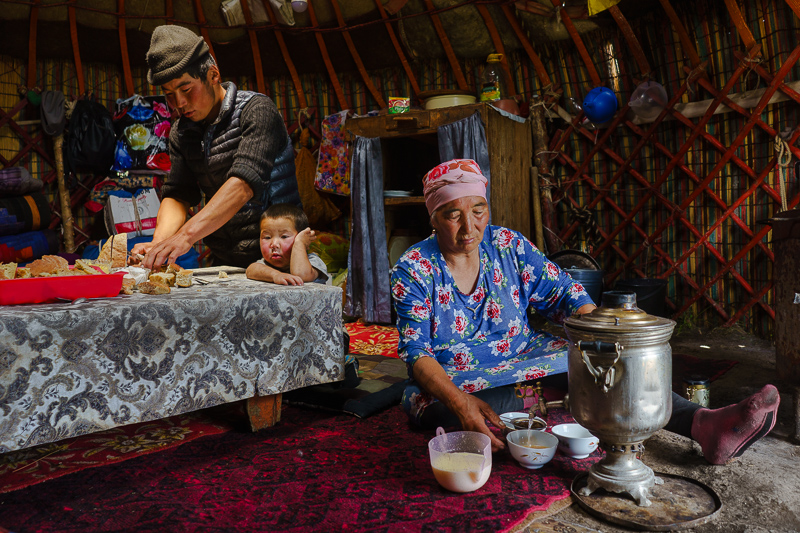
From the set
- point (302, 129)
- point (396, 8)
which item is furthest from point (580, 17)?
point (302, 129)

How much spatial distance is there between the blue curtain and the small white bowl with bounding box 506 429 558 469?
7.24ft

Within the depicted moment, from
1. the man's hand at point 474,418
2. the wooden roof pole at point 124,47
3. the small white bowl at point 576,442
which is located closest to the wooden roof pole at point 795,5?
the small white bowl at point 576,442

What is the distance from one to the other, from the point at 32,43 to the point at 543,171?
3902 mm

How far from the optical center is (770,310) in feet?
8.90

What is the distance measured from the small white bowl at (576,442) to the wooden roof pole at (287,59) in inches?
149

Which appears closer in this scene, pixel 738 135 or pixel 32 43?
pixel 738 135

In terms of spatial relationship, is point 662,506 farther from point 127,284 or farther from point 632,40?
point 632,40

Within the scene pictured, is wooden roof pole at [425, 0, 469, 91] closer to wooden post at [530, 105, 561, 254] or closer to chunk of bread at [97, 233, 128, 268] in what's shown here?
wooden post at [530, 105, 561, 254]

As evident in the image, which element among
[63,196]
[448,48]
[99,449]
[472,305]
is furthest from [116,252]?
[448,48]

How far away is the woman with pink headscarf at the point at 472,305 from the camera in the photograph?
1485 millimetres

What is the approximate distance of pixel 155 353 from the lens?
1197mm

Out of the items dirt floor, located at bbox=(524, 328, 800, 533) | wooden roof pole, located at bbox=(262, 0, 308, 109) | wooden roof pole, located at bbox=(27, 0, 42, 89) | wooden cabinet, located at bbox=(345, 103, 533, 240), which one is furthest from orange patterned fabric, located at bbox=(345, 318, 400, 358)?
wooden roof pole, located at bbox=(27, 0, 42, 89)

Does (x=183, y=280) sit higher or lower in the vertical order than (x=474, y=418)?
higher

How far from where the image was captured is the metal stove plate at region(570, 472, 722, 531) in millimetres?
1018
